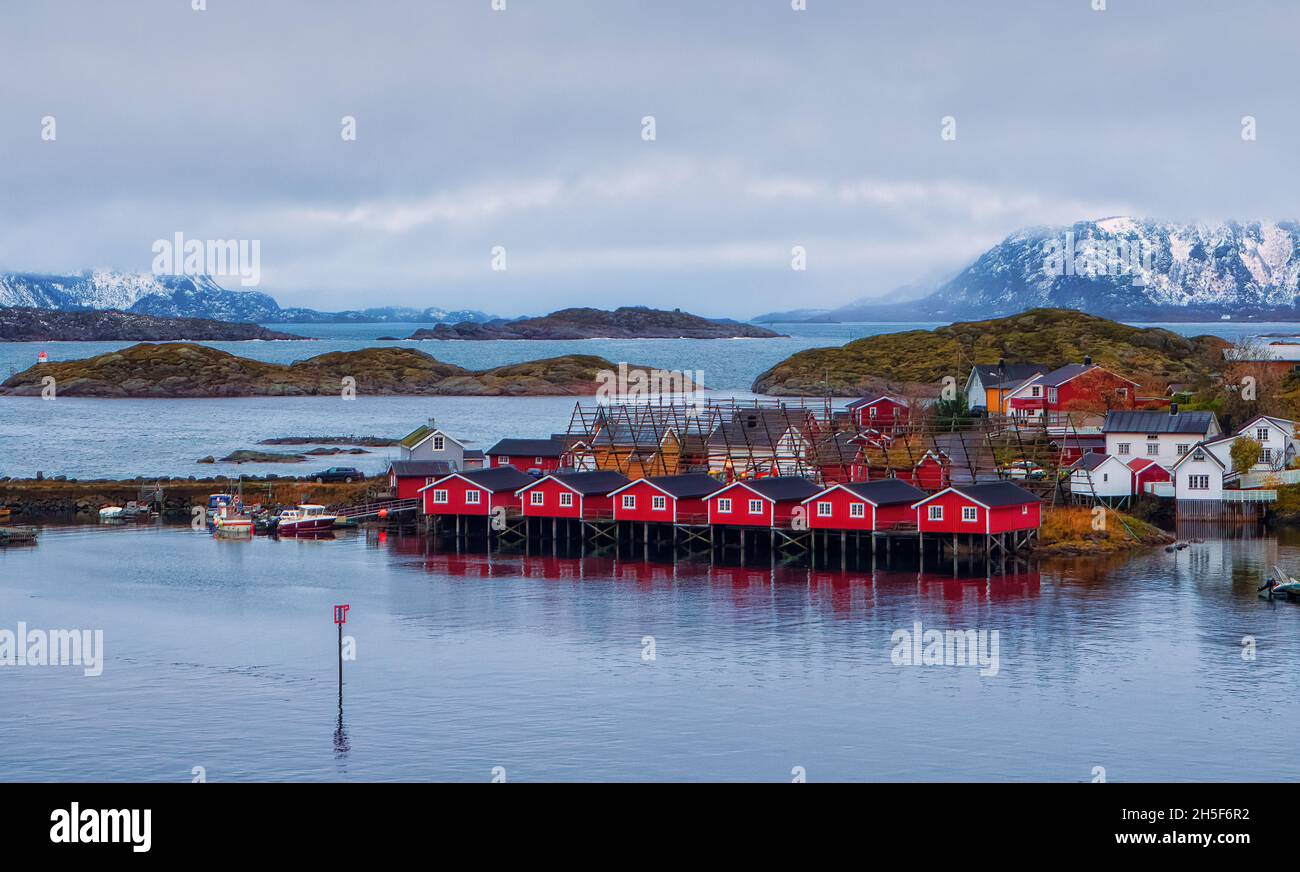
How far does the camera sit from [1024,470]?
72000 mm

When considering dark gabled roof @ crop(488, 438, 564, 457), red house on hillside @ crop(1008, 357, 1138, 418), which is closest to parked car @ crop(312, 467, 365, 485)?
dark gabled roof @ crop(488, 438, 564, 457)

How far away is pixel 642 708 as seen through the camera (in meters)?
38.3

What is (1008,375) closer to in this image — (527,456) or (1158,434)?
(1158,434)

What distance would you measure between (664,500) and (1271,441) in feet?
92.3

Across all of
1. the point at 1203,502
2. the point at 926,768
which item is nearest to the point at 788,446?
the point at 1203,502

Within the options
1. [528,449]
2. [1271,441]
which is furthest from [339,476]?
[1271,441]

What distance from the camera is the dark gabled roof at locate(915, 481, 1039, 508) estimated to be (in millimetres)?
59062

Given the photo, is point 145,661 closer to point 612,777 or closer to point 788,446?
point 612,777

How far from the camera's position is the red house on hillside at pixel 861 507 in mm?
61000

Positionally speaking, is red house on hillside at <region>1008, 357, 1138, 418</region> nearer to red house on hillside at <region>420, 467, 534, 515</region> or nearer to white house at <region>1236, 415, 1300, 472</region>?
white house at <region>1236, 415, 1300, 472</region>

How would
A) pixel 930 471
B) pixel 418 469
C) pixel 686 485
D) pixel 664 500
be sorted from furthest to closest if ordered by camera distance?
1. pixel 418 469
2. pixel 930 471
3. pixel 686 485
4. pixel 664 500

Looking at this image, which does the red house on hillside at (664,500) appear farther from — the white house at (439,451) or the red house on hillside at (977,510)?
the white house at (439,451)

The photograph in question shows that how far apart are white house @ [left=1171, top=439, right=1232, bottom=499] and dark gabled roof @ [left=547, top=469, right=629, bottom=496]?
24.1 meters

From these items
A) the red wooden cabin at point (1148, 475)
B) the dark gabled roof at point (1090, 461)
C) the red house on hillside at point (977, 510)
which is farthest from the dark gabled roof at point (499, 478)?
the red wooden cabin at point (1148, 475)
